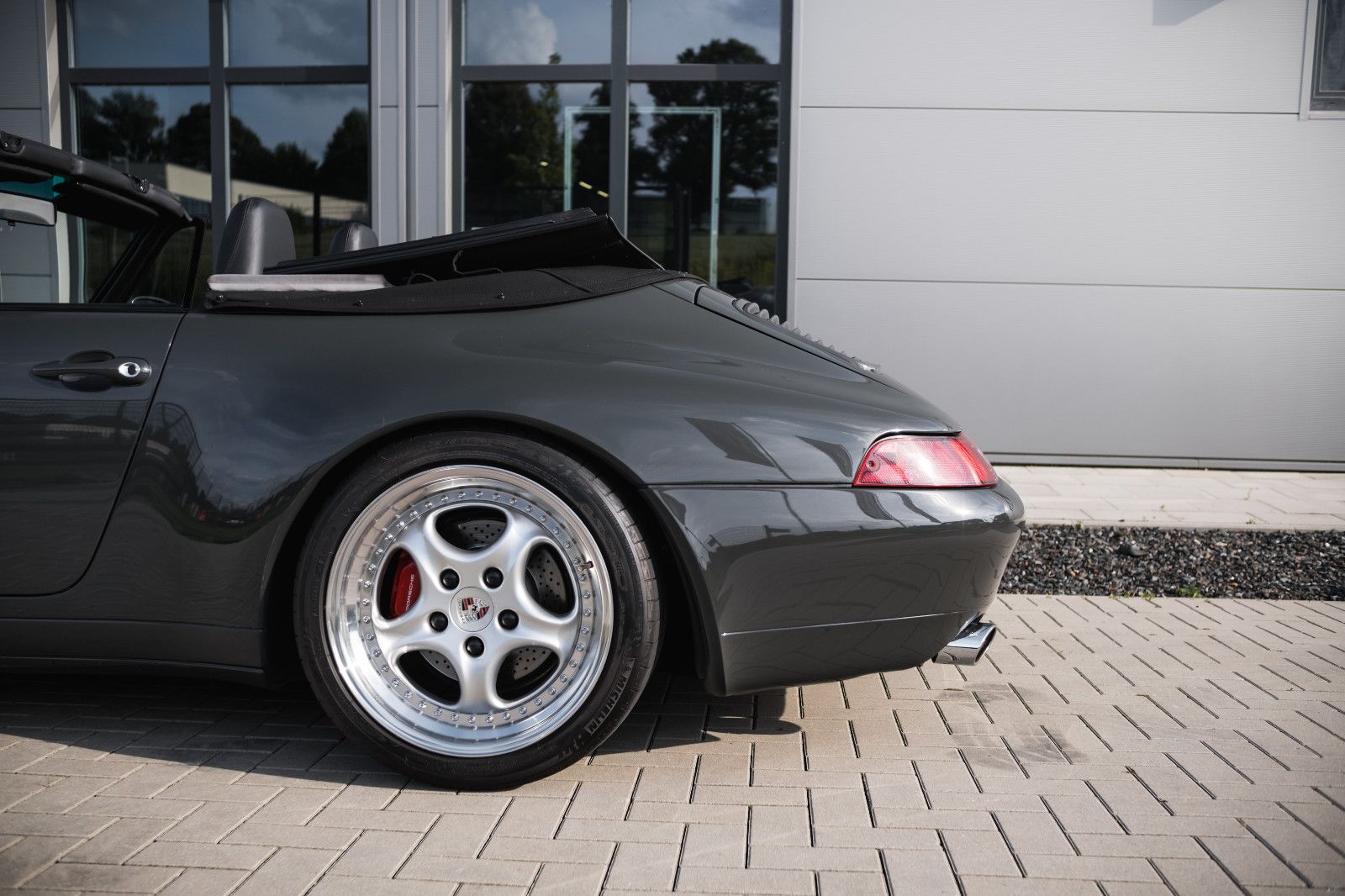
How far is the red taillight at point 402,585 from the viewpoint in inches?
98.5

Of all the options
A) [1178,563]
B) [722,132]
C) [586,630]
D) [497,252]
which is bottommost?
[1178,563]

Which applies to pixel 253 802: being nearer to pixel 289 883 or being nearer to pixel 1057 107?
pixel 289 883

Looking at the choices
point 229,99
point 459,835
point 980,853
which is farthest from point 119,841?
point 229,99

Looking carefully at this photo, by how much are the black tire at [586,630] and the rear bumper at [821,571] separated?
123 mm

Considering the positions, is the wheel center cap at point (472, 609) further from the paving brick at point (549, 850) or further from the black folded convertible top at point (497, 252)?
the black folded convertible top at point (497, 252)

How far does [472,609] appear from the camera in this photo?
2.43 m

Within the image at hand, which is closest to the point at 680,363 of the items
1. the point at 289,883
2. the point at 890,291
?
the point at 289,883

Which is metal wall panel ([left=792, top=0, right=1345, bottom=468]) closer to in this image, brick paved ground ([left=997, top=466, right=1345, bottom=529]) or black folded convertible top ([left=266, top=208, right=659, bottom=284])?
brick paved ground ([left=997, top=466, right=1345, bottom=529])

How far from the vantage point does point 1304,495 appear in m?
6.72

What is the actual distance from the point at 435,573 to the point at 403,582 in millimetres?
132

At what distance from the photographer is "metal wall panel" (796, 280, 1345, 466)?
7.83 metres

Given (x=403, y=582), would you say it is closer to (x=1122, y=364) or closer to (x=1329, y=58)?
(x=1122, y=364)

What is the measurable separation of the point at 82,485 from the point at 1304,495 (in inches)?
265

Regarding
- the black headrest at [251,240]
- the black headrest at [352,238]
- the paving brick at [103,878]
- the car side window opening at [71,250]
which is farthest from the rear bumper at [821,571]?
the black headrest at [352,238]
